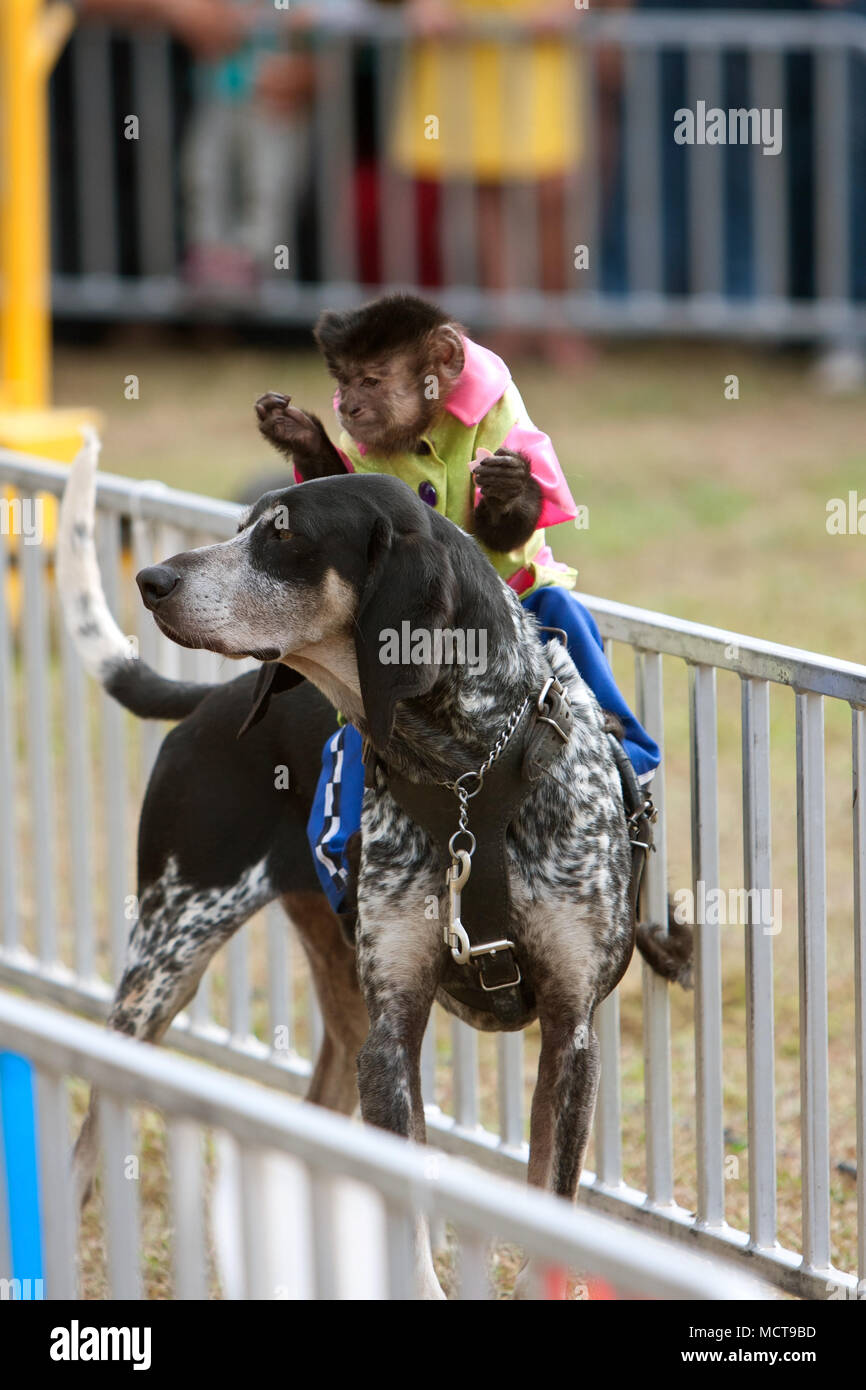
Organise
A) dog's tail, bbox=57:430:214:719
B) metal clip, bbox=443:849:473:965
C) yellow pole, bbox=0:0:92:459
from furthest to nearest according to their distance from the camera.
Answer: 1. yellow pole, bbox=0:0:92:459
2. dog's tail, bbox=57:430:214:719
3. metal clip, bbox=443:849:473:965

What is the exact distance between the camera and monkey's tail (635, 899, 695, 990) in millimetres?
3387

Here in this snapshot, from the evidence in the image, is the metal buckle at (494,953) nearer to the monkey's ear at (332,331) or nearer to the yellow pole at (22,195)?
the monkey's ear at (332,331)

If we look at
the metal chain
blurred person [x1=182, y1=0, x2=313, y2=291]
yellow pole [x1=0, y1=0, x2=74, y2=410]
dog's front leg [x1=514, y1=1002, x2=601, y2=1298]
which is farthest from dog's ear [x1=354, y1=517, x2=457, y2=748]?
blurred person [x1=182, y1=0, x2=313, y2=291]

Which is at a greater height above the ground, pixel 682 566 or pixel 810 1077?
pixel 682 566

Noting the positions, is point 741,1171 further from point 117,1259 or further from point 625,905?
point 117,1259

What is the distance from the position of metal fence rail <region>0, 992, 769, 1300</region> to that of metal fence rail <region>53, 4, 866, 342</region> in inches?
333

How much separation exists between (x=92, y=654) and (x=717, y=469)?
5.89 metres

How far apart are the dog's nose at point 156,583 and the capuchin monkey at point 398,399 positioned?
0.36 m

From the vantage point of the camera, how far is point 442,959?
9.17ft

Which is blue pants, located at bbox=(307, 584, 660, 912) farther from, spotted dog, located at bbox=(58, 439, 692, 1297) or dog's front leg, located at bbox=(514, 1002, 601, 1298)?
dog's front leg, located at bbox=(514, 1002, 601, 1298)

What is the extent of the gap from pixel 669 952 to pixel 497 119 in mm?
7345

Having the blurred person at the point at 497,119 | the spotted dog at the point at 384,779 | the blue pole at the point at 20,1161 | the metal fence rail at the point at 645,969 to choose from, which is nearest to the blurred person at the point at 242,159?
the blurred person at the point at 497,119

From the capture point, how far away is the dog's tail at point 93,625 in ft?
11.7

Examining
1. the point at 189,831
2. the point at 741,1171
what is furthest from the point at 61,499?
the point at 741,1171
